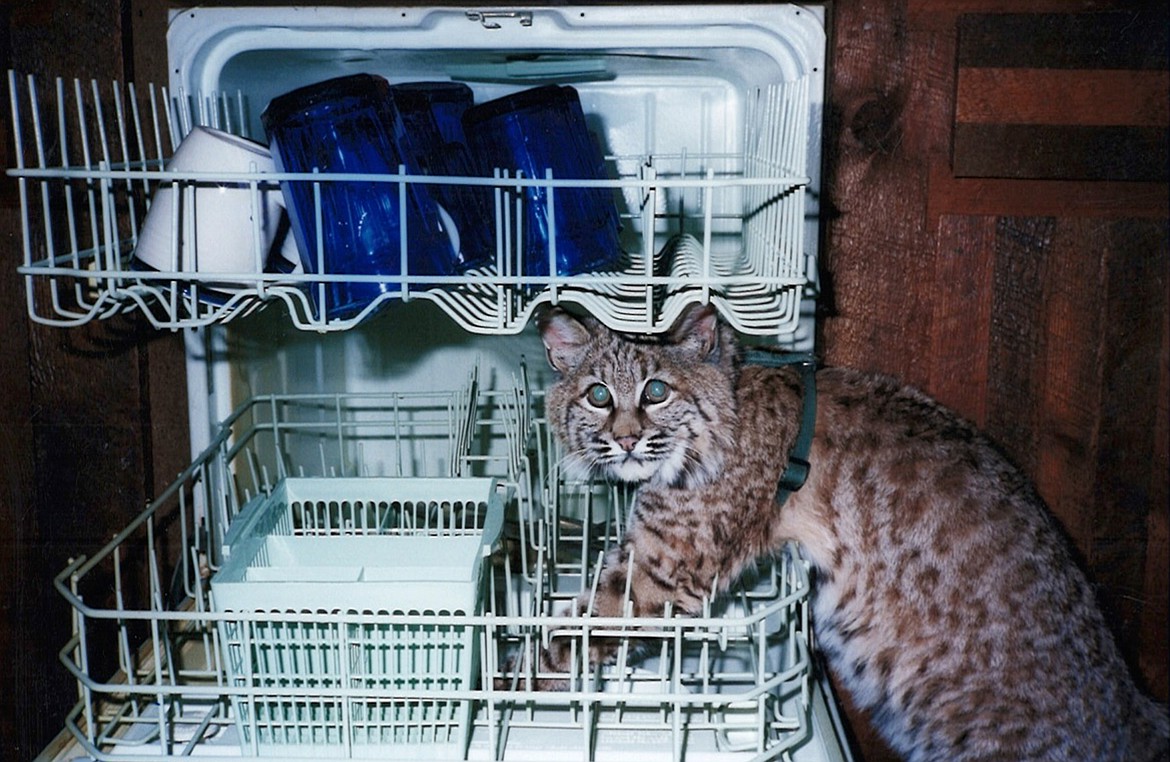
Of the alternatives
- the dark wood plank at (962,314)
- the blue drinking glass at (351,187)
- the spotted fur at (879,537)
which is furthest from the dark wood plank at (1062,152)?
→ the blue drinking glass at (351,187)

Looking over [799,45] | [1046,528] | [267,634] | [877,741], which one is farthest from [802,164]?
[877,741]

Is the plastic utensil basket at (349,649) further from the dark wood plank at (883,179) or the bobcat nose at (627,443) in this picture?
the dark wood plank at (883,179)

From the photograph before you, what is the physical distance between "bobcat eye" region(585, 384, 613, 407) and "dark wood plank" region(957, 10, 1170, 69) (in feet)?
2.77

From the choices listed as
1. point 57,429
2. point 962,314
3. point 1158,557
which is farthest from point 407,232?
point 1158,557

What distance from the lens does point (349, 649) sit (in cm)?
133

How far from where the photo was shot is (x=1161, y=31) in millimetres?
1725

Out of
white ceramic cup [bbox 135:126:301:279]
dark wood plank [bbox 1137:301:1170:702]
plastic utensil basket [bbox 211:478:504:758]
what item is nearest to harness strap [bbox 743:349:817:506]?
plastic utensil basket [bbox 211:478:504:758]

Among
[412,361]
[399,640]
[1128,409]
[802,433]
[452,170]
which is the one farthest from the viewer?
[412,361]

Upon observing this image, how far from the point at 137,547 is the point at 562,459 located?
0.81m

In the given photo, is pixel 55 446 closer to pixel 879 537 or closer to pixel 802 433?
pixel 802 433

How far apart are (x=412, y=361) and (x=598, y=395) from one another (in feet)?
1.66

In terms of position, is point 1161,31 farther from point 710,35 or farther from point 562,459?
point 562,459

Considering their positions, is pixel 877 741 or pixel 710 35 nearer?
pixel 710 35

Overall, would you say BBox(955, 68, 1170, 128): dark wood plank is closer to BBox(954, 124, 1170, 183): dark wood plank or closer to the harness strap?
BBox(954, 124, 1170, 183): dark wood plank
